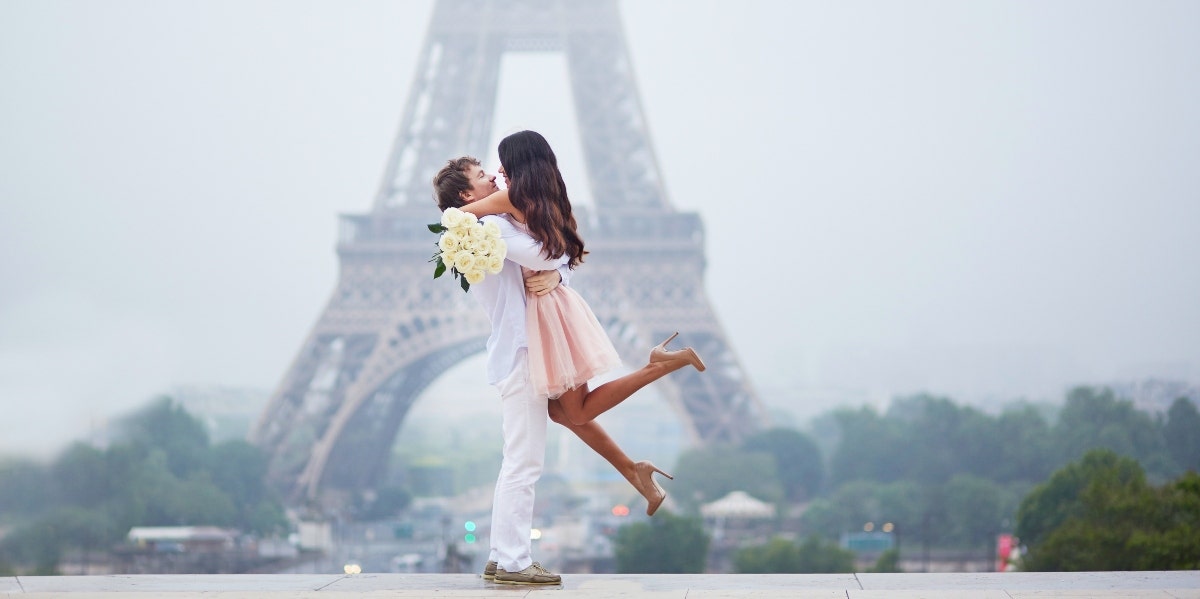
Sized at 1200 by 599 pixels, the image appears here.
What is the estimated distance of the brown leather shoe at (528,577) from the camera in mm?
3609

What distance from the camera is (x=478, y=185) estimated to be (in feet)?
12.1

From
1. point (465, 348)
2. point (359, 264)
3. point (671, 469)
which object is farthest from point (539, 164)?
point (671, 469)

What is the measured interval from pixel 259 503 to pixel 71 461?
5.40 meters

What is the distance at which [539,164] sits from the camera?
11.8ft

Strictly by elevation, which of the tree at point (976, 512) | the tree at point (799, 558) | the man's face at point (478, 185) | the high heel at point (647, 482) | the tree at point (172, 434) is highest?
the tree at point (172, 434)

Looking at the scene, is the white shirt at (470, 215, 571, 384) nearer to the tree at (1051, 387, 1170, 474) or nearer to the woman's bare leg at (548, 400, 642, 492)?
the woman's bare leg at (548, 400, 642, 492)

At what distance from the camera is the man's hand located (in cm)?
369

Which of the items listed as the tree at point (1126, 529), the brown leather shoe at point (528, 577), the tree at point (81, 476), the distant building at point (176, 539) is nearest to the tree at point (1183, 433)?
the tree at point (1126, 529)

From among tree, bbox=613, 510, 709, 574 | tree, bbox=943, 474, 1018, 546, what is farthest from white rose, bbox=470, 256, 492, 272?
tree, bbox=943, 474, 1018, 546

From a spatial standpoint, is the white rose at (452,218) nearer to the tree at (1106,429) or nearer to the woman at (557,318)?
the woman at (557,318)

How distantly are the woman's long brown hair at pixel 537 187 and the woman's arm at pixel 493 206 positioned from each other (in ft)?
0.07

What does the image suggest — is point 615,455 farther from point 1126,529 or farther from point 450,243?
point 1126,529

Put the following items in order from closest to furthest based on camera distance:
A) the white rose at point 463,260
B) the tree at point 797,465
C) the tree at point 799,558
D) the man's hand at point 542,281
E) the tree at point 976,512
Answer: the white rose at point 463,260
the man's hand at point 542,281
the tree at point 799,558
the tree at point 976,512
the tree at point 797,465

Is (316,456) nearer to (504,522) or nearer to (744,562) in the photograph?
(744,562)
